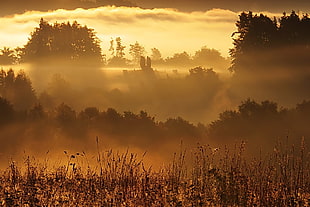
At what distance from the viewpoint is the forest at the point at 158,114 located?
13.2 metres

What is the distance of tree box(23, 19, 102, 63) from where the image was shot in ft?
380

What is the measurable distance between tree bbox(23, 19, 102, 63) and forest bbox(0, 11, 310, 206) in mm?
229

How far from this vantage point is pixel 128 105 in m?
123

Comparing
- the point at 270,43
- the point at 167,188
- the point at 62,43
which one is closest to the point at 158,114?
the point at 62,43

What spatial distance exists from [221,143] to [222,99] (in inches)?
1247

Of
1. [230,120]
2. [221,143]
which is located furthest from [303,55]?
[221,143]

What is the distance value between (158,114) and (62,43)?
2730 cm

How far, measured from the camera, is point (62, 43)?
11806 centimetres

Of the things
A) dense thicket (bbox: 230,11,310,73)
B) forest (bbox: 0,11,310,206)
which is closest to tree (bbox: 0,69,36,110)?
forest (bbox: 0,11,310,206)

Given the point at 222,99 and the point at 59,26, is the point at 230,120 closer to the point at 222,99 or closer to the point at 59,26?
the point at 222,99

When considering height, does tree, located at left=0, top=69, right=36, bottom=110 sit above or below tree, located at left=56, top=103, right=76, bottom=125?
above

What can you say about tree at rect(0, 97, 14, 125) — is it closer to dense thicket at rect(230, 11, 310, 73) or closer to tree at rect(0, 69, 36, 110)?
tree at rect(0, 69, 36, 110)

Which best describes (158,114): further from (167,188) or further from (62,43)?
(167,188)

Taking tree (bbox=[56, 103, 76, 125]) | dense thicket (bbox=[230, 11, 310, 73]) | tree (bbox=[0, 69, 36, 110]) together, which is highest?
dense thicket (bbox=[230, 11, 310, 73])
